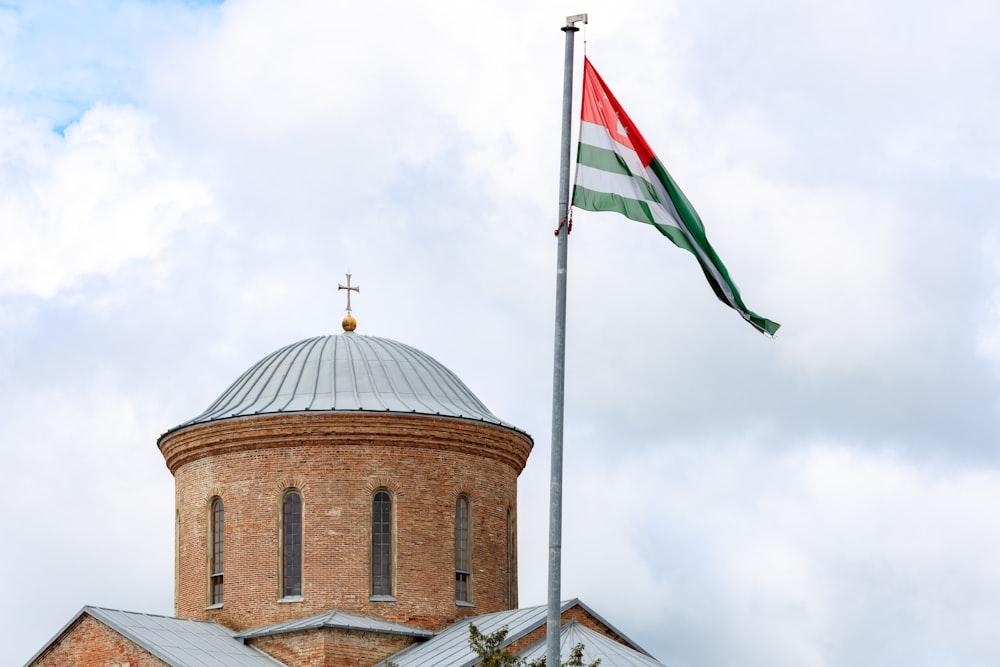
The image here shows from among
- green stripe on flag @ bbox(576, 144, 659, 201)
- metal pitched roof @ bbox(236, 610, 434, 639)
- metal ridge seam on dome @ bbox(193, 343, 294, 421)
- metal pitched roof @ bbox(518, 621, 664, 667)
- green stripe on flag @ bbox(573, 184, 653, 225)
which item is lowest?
metal pitched roof @ bbox(518, 621, 664, 667)

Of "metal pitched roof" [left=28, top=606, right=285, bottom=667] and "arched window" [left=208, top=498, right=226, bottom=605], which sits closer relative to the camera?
"metal pitched roof" [left=28, top=606, right=285, bottom=667]

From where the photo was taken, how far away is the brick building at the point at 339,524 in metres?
33.5

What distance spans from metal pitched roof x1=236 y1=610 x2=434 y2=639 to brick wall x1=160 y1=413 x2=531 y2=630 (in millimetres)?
233

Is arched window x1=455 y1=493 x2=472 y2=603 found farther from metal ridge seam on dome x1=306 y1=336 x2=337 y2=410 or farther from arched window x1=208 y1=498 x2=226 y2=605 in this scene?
arched window x1=208 y1=498 x2=226 y2=605

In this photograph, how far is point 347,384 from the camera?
1422 inches

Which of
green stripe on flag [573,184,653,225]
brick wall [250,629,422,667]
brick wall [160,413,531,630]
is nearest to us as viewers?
green stripe on flag [573,184,653,225]

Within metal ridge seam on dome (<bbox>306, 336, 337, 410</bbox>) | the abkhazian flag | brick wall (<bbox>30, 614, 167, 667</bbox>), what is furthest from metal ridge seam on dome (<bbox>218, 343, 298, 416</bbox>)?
the abkhazian flag

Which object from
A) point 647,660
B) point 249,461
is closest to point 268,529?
point 249,461

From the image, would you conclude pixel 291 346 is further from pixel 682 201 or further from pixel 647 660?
pixel 682 201

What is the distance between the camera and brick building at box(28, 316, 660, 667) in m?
33.5

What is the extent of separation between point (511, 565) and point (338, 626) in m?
4.92

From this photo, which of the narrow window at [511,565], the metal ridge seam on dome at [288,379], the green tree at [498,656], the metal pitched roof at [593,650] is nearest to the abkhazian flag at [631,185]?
the green tree at [498,656]

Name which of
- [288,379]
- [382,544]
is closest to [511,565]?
[382,544]

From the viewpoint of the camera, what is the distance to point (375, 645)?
33.6 m
